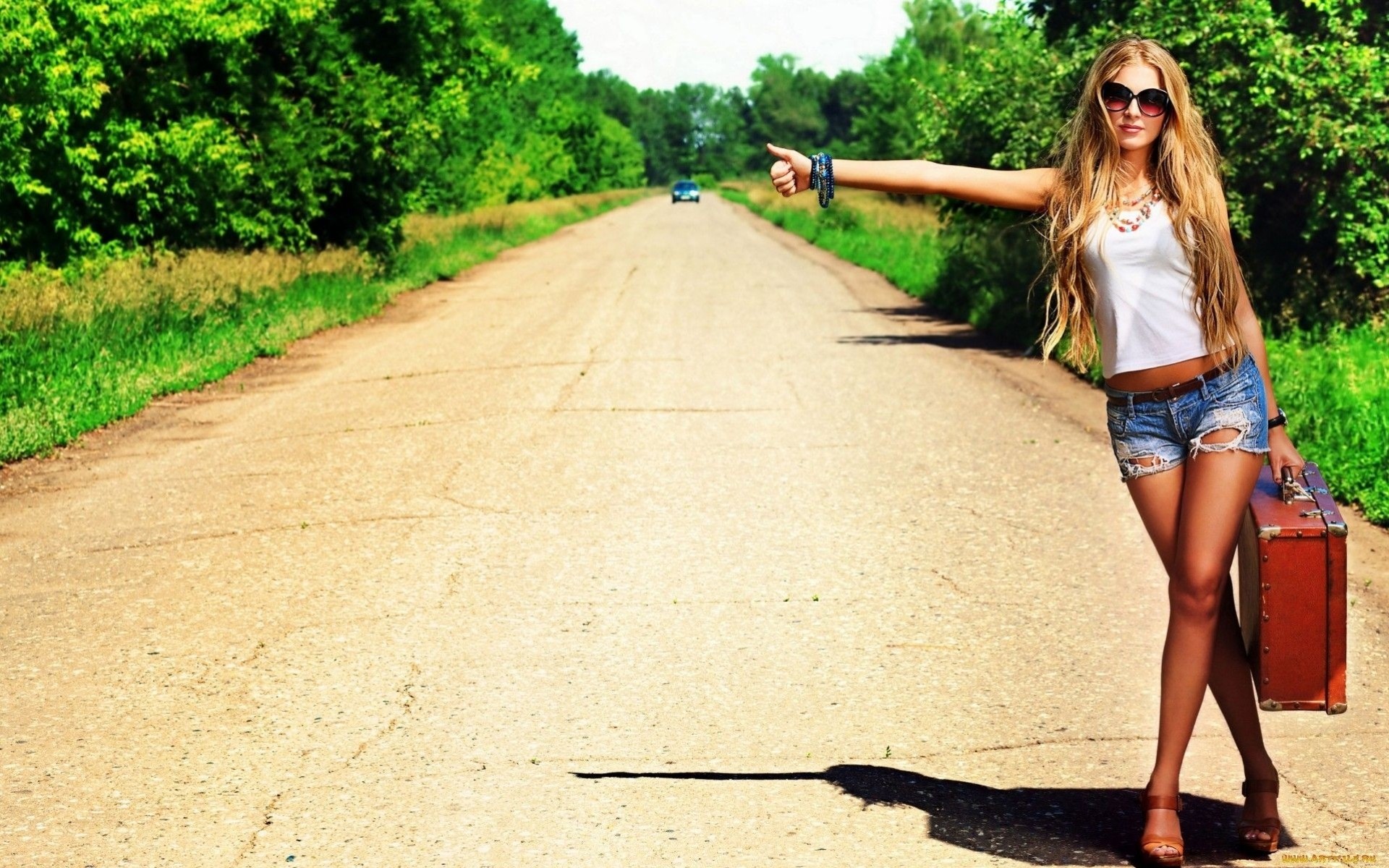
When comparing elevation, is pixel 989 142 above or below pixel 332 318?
above

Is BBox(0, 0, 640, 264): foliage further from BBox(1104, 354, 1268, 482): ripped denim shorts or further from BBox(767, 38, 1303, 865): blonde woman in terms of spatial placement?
BBox(1104, 354, 1268, 482): ripped denim shorts

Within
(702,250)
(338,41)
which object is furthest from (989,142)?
(702,250)

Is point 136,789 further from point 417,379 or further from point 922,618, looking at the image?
point 417,379

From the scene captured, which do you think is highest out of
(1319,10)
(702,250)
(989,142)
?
(1319,10)

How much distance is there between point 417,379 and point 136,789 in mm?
9198

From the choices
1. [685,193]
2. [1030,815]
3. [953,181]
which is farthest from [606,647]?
[685,193]

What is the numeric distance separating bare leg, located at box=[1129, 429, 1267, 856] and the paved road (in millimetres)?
296

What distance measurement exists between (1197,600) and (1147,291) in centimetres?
73

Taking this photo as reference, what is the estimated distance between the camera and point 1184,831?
3.85 metres

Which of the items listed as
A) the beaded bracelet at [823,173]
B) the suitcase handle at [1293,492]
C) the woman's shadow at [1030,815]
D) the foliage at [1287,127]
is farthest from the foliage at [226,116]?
the suitcase handle at [1293,492]

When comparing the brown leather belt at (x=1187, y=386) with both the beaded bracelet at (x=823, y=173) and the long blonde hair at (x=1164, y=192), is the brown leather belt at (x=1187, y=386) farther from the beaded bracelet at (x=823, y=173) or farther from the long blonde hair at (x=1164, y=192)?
the beaded bracelet at (x=823, y=173)

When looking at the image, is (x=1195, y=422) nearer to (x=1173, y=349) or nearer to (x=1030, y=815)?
(x=1173, y=349)

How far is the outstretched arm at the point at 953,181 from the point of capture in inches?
149

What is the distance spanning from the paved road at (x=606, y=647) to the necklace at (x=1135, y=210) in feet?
4.94
